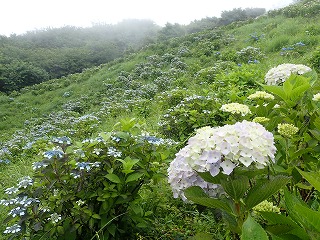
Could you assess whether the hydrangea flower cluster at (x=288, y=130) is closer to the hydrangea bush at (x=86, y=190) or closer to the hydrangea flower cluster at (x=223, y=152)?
the hydrangea flower cluster at (x=223, y=152)

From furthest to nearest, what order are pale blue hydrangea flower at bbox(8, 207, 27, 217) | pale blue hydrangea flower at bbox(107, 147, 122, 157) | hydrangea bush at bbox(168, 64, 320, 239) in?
1. pale blue hydrangea flower at bbox(107, 147, 122, 157)
2. pale blue hydrangea flower at bbox(8, 207, 27, 217)
3. hydrangea bush at bbox(168, 64, 320, 239)

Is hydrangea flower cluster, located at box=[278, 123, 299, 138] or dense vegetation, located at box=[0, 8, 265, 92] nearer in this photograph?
hydrangea flower cluster, located at box=[278, 123, 299, 138]

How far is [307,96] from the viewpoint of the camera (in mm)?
1611

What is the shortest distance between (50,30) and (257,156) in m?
38.7

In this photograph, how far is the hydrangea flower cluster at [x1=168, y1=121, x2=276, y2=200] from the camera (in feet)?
3.43

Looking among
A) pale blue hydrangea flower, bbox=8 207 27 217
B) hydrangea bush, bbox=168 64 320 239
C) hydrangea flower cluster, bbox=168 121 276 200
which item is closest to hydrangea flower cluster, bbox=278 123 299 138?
hydrangea bush, bbox=168 64 320 239

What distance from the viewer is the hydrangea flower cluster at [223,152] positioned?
1.05m

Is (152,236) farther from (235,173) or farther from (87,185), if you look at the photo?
(235,173)

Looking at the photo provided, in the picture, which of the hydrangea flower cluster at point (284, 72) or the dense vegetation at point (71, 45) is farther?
the dense vegetation at point (71, 45)

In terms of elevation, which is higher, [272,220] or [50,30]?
[272,220]

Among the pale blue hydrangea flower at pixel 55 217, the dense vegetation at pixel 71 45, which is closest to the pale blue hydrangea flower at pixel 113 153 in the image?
the pale blue hydrangea flower at pixel 55 217

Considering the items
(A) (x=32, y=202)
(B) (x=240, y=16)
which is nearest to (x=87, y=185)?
(A) (x=32, y=202)

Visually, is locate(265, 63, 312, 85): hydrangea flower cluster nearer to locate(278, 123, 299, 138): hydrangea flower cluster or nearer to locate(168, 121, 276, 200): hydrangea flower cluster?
locate(278, 123, 299, 138): hydrangea flower cluster

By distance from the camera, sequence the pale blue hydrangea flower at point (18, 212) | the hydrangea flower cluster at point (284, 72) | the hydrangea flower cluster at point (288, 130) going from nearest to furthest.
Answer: the hydrangea flower cluster at point (288, 130) → the pale blue hydrangea flower at point (18, 212) → the hydrangea flower cluster at point (284, 72)
